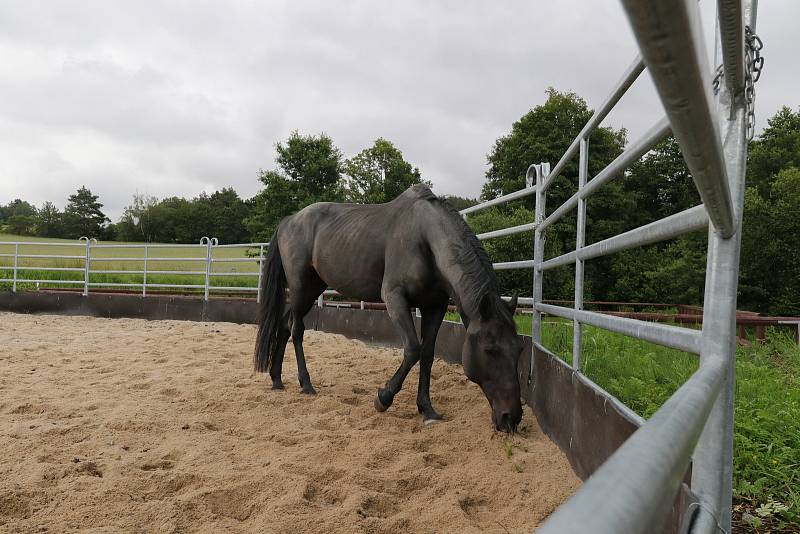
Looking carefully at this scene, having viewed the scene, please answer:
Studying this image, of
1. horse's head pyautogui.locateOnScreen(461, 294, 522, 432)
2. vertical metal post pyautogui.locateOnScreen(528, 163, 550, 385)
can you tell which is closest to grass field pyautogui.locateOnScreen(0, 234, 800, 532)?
vertical metal post pyautogui.locateOnScreen(528, 163, 550, 385)

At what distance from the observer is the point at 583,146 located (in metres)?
2.88

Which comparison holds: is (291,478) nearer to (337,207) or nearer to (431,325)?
(431,325)

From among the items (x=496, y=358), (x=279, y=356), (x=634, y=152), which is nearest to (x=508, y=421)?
(x=496, y=358)

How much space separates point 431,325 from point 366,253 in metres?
0.79

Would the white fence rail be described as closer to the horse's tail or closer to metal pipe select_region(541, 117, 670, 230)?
the horse's tail

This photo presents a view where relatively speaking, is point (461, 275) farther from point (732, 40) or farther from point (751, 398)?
point (732, 40)

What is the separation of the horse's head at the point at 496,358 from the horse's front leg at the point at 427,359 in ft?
1.79

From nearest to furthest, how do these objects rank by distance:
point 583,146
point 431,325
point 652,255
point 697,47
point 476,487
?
point 697,47 < point 476,487 < point 583,146 < point 431,325 < point 652,255

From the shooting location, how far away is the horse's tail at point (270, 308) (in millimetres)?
4832

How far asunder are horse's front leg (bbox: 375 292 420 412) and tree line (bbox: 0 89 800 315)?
72.9 inches

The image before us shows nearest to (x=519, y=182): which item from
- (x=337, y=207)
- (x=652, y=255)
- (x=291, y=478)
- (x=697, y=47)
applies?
(x=652, y=255)

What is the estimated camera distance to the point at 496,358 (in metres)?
3.16

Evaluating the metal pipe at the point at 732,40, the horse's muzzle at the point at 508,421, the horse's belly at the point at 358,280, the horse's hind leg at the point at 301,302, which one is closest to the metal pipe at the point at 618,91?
the metal pipe at the point at 732,40

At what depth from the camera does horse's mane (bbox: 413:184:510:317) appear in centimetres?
329
